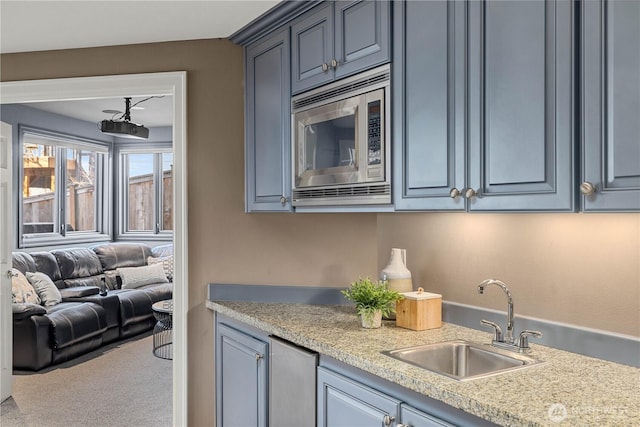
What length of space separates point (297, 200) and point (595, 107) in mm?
1392

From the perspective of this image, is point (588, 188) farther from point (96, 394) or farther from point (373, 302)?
point (96, 394)

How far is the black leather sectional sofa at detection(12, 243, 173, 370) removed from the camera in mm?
4699

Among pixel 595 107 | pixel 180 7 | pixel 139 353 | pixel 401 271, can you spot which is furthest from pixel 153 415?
pixel 595 107

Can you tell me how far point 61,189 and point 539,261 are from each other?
249 inches

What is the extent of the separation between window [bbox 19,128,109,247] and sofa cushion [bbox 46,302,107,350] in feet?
4.48

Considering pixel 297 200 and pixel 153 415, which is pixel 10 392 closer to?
pixel 153 415

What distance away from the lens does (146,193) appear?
7.75m

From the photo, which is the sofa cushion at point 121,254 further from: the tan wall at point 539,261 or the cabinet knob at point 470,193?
the cabinet knob at point 470,193

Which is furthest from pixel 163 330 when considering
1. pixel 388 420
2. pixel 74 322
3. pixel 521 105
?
pixel 521 105

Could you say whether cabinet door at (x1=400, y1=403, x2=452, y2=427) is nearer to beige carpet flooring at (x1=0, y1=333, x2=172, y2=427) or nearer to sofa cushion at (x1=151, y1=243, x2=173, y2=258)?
beige carpet flooring at (x1=0, y1=333, x2=172, y2=427)

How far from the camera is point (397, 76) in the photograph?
1.95 metres

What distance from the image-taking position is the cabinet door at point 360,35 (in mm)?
2004

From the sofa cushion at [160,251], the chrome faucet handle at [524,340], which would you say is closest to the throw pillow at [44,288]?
the sofa cushion at [160,251]

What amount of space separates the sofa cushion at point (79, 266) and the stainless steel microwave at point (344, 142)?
14.6ft
